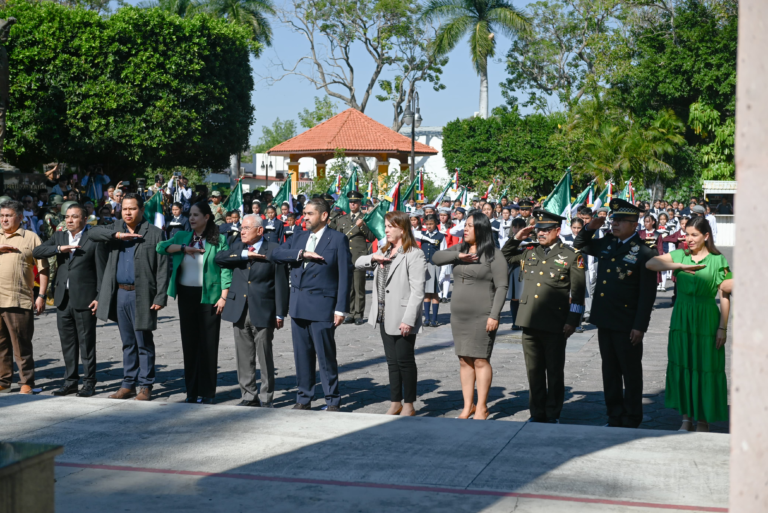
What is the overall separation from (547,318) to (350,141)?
37999mm

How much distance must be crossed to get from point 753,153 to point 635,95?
41.9m

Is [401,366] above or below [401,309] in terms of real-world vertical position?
below

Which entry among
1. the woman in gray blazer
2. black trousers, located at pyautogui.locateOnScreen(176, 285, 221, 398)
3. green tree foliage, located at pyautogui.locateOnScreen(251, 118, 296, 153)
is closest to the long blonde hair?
the woman in gray blazer

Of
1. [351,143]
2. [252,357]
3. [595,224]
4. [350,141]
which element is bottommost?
[252,357]

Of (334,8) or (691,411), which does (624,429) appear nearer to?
(691,411)

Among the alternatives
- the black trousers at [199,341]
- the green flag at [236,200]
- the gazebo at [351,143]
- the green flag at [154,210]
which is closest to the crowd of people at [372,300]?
the black trousers at [199,341]

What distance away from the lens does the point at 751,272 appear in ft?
7.79

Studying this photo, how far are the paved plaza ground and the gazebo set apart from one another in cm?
3013

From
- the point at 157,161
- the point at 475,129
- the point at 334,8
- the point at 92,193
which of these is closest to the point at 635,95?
the point at 475,129

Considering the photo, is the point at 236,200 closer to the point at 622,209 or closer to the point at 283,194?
the point at 283,194

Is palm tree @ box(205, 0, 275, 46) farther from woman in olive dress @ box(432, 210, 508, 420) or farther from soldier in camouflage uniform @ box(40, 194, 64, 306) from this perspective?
woman in olive dress @ box(432, 210, 508, 420)

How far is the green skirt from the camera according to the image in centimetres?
641

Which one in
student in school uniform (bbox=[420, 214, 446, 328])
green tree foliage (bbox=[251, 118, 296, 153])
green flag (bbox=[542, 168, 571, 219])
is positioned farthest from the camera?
green tree foliage (bbox=[251, 118, 296, 153])

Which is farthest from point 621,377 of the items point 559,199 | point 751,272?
point 751,272
